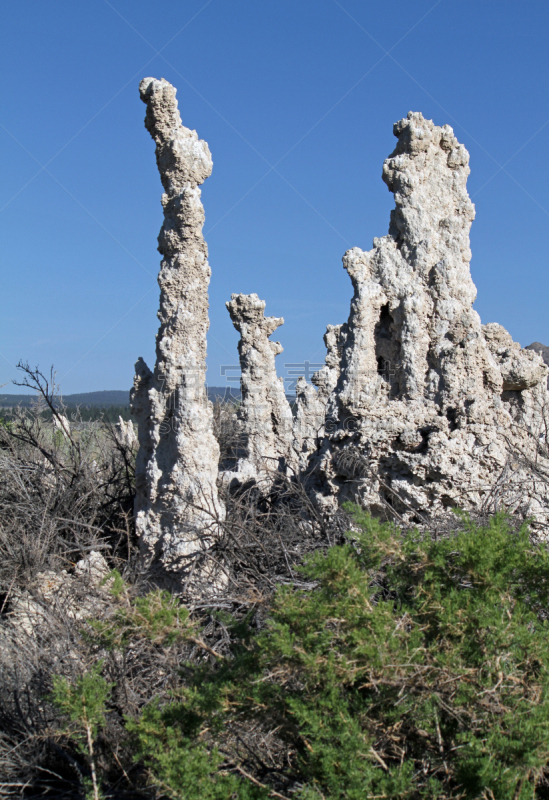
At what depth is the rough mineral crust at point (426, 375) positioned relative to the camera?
4.48 meters

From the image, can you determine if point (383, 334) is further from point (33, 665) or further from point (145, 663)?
point (33, 665)

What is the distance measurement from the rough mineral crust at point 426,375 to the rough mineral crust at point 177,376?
1.02 m

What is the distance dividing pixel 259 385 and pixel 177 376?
3.85 metres

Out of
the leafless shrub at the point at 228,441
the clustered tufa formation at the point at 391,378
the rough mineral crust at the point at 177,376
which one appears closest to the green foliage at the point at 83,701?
the clustered tufa formation at the point at 391,378

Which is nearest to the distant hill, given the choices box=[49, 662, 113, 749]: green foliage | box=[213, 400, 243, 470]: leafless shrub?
box=[213, 400, 243, 470]: leafless shrub

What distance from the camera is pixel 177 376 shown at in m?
4.71

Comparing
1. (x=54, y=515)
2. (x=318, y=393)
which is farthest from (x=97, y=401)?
(x=54, y=515)

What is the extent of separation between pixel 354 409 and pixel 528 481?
1286mm

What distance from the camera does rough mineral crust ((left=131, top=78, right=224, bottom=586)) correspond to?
4551mm

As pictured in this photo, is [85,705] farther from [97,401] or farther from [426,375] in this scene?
[97,401]

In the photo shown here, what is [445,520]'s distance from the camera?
4.22 m

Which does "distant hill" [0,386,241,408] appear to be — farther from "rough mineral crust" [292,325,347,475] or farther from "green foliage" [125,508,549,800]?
"green foliage" [125,508,549,800]

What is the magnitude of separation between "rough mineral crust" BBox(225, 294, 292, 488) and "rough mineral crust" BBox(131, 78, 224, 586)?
340 cm

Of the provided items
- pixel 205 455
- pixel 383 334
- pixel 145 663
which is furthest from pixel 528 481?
pixel 145 663
